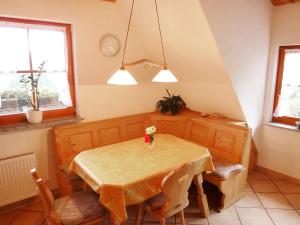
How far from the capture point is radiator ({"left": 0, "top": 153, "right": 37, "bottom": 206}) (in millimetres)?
2547

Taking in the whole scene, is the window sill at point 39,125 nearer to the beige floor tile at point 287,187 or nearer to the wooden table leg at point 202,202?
the wooden table leg at point 202,202

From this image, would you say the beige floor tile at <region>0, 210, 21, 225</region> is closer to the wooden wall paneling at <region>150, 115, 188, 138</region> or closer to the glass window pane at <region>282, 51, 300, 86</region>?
the wooden wall paneling at <region>150, 115, 188, 138</region>

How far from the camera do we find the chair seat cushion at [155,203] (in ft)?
6.82

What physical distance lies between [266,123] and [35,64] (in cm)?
332

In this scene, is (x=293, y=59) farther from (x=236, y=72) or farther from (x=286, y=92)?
(x=236, y=72)

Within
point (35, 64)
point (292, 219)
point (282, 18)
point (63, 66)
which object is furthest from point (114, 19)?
point (292, 219)

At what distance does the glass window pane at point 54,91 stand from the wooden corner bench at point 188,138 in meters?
0.37

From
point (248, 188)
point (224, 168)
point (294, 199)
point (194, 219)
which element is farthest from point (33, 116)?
point (294, 199)

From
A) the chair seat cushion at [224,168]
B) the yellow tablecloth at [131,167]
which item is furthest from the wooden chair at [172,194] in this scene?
the chair seat cushion at [224,168]

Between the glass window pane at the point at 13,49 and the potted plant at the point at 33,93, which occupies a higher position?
the glass window pane at the point at 13,49

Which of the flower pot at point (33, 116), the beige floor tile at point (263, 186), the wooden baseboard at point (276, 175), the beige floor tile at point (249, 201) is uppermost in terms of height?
the flower pot at point (33, 116)

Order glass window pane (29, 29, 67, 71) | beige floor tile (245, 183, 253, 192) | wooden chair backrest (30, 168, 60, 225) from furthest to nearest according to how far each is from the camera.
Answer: beige floor tile (245, 183, 253, 192) → glass window pane (29, 29, 67, 71) → wooden chair backrest (30, 168, 60, 225)

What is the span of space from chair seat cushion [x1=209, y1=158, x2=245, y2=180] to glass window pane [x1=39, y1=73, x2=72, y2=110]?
2031 mm

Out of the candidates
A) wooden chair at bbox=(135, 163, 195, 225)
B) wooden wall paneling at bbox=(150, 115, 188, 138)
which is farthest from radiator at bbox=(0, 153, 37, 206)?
wooden wall paneling at bbox=(150, 115, 188, 138)
